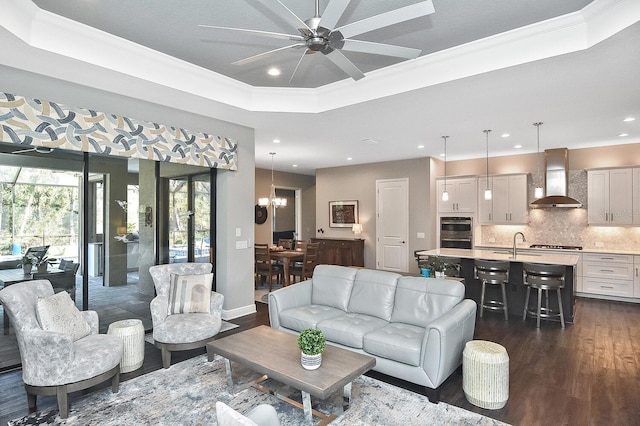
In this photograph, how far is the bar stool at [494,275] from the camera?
5.02m

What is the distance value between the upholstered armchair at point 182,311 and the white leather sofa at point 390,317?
2.33 feet

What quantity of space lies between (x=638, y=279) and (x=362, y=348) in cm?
583

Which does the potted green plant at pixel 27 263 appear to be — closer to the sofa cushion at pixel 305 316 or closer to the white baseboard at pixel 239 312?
the white baseboard at pixel 239 312

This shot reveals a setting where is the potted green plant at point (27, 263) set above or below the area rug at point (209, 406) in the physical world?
above

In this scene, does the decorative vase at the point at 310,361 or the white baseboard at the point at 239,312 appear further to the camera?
the white baseboard at the point at 239,312

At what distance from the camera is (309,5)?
271 cm

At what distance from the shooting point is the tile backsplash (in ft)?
21.4

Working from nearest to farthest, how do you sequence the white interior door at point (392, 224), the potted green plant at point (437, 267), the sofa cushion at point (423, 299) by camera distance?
the sofa cushion at point (423, 299) → the potted green plant at point (437, 267) → the white interior door at point (392, 224)

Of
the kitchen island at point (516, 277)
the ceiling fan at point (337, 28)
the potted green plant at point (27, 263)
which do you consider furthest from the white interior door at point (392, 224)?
the potted green plant at point (27, 263)

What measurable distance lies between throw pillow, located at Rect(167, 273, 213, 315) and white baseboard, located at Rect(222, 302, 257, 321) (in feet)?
3.90

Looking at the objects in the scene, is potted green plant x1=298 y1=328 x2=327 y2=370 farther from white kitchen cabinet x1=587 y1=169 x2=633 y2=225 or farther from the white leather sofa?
white kitchen cabinet x1=587 y1=169 x2=633 y2=225

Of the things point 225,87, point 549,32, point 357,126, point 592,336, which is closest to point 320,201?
point 357,126

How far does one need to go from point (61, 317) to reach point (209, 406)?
1.45 m

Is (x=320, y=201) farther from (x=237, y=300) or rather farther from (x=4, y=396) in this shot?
(x=4, y=396)
